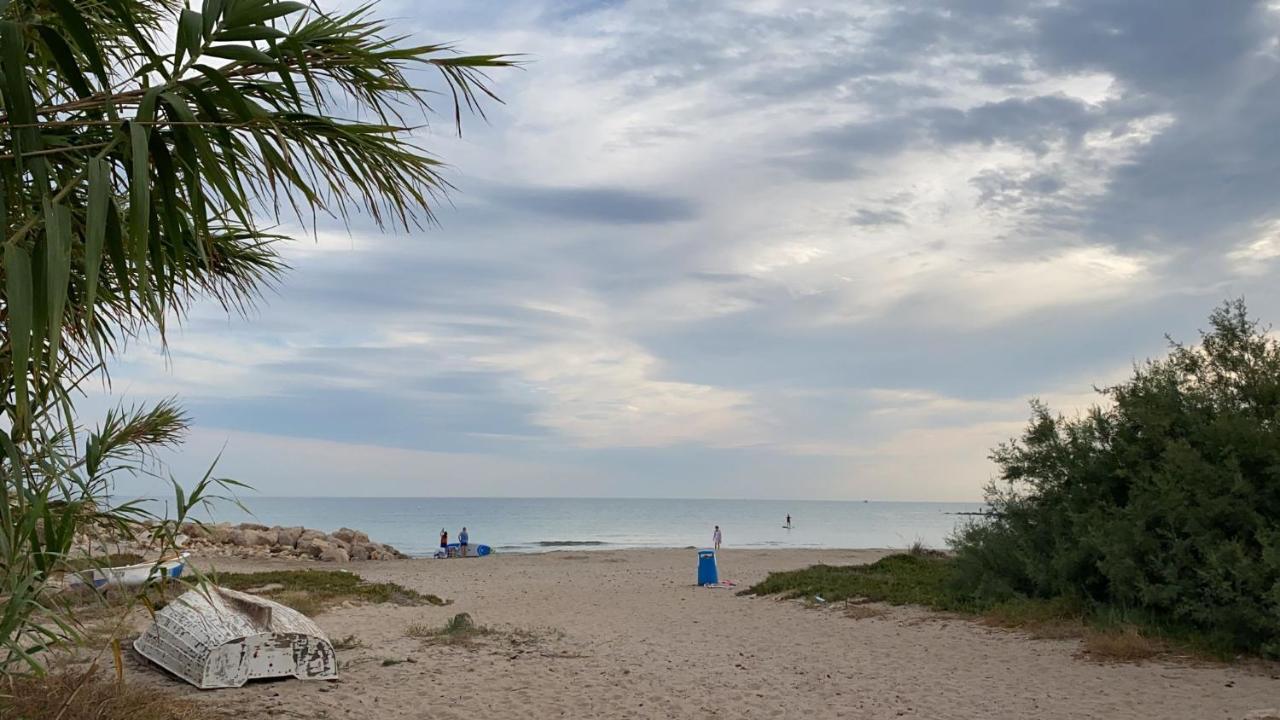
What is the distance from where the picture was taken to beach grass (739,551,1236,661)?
925 cm

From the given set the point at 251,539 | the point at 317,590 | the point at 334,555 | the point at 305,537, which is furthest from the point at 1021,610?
the point at 305,537

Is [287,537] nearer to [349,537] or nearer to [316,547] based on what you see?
[316,547]

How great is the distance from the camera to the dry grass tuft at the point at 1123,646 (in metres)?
9.12

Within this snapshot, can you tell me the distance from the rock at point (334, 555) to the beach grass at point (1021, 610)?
1556cm

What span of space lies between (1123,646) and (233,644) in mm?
8602

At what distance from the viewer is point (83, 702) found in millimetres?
4988

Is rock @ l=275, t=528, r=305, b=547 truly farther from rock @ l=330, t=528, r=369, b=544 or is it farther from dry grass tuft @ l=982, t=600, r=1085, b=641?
dry grass tuft @ l=982, t=600, r=1085, b=641

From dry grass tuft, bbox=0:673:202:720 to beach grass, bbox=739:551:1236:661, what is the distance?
8581mm

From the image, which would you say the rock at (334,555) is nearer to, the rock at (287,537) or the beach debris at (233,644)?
the rock at (287,537)

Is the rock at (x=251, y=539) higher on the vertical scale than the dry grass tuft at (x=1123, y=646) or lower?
higher

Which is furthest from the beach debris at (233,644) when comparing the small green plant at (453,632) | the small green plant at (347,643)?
the small green plant at (453,632)

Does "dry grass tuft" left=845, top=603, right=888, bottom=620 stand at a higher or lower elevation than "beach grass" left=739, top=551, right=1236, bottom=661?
lower

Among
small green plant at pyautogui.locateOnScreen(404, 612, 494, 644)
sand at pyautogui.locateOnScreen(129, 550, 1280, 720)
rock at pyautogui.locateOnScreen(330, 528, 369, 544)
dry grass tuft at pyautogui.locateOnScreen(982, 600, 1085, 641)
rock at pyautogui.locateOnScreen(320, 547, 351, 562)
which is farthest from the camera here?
rock at pyautogui.locateOnScreen(330, 528, 369, 544)

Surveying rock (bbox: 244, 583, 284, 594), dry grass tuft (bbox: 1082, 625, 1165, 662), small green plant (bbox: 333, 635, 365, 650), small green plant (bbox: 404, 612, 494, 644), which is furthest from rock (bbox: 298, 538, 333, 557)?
dry grass tuft (bbox: 1082, 625, 1165, 662)
